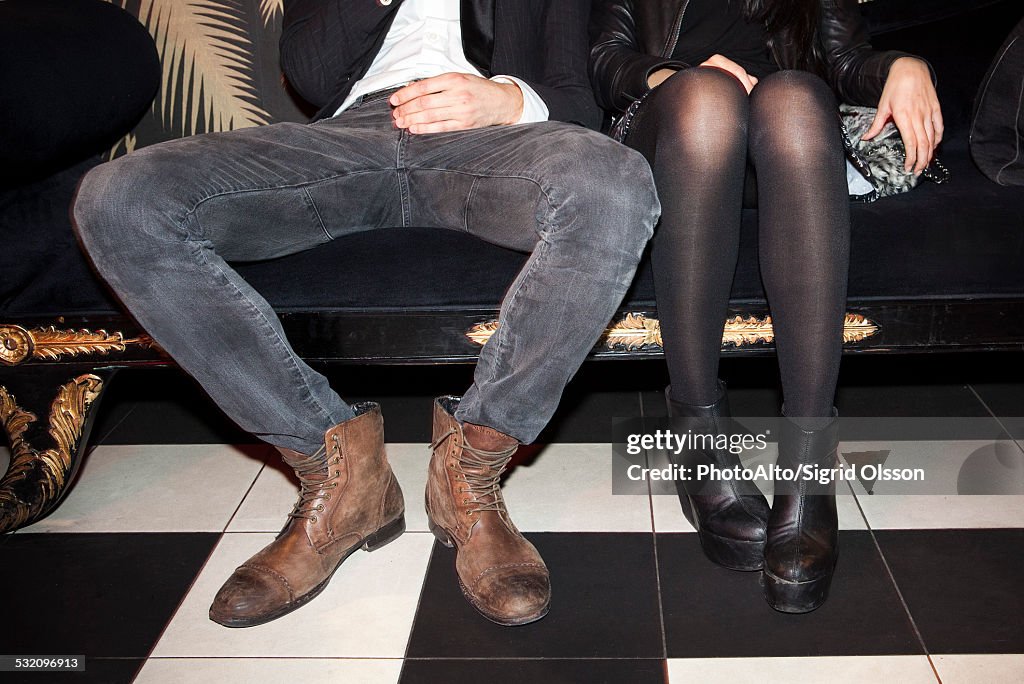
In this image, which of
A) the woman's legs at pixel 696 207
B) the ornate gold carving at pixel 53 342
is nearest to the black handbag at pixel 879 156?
the woman's legs at pixel 696 207

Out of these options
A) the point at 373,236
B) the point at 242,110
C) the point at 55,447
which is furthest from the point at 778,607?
the point at 242,110

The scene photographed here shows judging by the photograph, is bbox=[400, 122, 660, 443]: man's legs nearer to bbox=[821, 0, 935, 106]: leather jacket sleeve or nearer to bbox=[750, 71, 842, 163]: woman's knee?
bbox=[750, 71, 842, 163]: woman's knee

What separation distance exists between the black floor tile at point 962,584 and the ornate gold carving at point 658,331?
319mm

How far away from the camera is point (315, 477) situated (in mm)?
1232

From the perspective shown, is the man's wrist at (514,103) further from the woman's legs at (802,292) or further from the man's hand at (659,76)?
the woman's legs at (802,292)

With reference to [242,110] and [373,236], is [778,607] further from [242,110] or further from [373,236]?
[242,110]

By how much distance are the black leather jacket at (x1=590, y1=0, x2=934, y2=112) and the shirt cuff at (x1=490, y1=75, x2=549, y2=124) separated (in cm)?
13

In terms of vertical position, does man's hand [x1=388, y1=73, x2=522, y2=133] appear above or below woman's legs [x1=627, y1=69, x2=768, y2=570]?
above

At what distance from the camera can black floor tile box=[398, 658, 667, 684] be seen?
107 centimetres

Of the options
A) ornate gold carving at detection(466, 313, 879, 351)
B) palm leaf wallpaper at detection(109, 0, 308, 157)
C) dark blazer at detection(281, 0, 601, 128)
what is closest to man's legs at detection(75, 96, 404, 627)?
dark blazer at detection(281, 0, 601, 128)

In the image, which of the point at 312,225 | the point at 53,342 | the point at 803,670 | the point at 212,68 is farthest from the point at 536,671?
the point at 212,68

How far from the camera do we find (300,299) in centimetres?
129

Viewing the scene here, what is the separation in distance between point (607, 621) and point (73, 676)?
0.69m

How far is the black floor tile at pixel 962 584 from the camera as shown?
111cm
